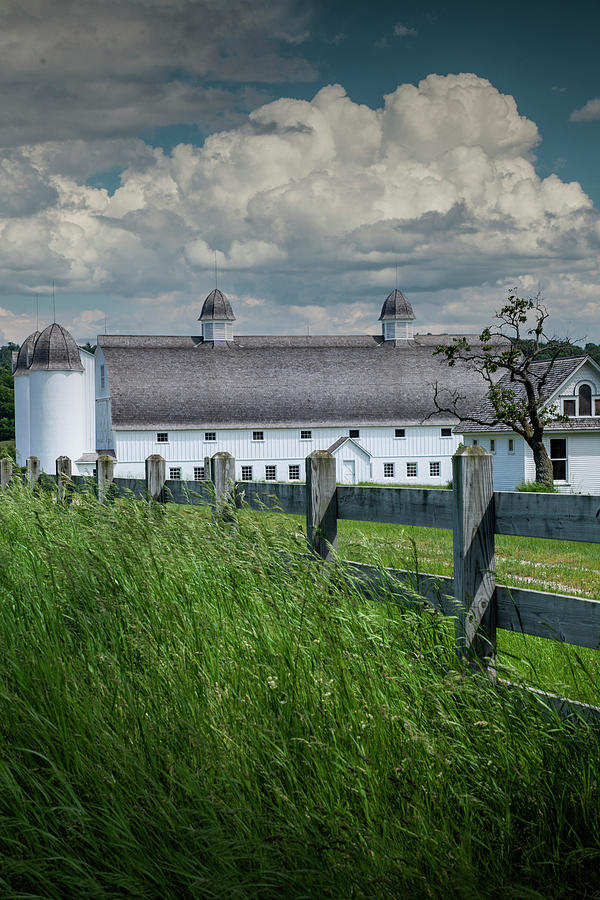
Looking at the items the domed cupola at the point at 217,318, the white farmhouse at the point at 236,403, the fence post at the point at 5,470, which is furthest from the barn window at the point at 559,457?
the fence post at the point at 5,470

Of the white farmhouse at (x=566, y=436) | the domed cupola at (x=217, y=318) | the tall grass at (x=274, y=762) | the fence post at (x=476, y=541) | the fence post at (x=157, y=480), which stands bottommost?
the tall grass at (x=274, y=762)

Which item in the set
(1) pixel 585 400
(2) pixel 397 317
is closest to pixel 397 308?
(2) pixel 397 317

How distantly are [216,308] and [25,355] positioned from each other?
42.8 ft

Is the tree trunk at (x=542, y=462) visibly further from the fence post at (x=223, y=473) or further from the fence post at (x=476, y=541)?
the fence post at (x=476, y=541)

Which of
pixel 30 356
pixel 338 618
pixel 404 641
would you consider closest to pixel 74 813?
pixel 338 618

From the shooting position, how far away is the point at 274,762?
274 cm

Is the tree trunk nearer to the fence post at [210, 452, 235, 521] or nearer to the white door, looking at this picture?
the white door

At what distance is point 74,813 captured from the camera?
2.57 meters

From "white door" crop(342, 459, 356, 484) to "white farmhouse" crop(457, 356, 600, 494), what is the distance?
890 cm

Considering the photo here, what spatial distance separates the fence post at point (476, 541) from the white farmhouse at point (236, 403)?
45162 mm

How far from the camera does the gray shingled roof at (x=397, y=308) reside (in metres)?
61.8

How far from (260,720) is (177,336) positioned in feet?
190

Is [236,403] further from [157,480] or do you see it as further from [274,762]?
[274,762]

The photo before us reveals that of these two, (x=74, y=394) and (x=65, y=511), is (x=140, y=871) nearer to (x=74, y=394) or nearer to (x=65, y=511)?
(x=65, y=511)
